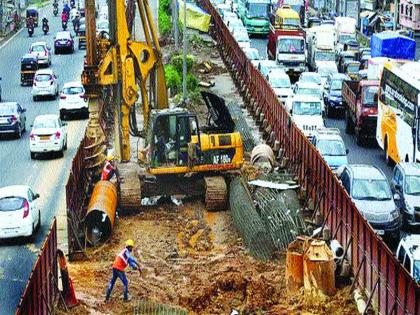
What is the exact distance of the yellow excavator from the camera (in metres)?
32.2

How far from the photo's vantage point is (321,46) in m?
63.0

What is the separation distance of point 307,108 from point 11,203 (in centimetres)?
1772

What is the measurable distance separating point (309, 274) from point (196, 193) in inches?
377

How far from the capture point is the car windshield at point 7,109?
150 ft

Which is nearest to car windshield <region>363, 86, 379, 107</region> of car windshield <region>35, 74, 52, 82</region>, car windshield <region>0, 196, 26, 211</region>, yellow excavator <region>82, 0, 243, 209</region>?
yellow excavator <region>82, 0, 243, 209</region>

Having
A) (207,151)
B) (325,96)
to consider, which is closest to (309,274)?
(207,151)

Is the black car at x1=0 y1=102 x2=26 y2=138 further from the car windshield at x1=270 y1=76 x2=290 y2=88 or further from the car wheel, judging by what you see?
the car windshield at x1=270 y1=76 x2=290 y2=88

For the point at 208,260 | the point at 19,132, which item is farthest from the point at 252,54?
the point at 208,260

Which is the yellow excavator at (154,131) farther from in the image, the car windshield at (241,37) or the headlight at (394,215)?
the car windshield at (241,37)

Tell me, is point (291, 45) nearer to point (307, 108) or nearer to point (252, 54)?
point (252, 54)

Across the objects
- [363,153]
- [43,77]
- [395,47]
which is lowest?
[363,153]

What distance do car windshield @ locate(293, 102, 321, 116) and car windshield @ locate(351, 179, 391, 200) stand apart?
46.3 feet

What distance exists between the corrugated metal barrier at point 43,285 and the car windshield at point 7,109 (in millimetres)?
21681

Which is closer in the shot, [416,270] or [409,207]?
[416,270]
